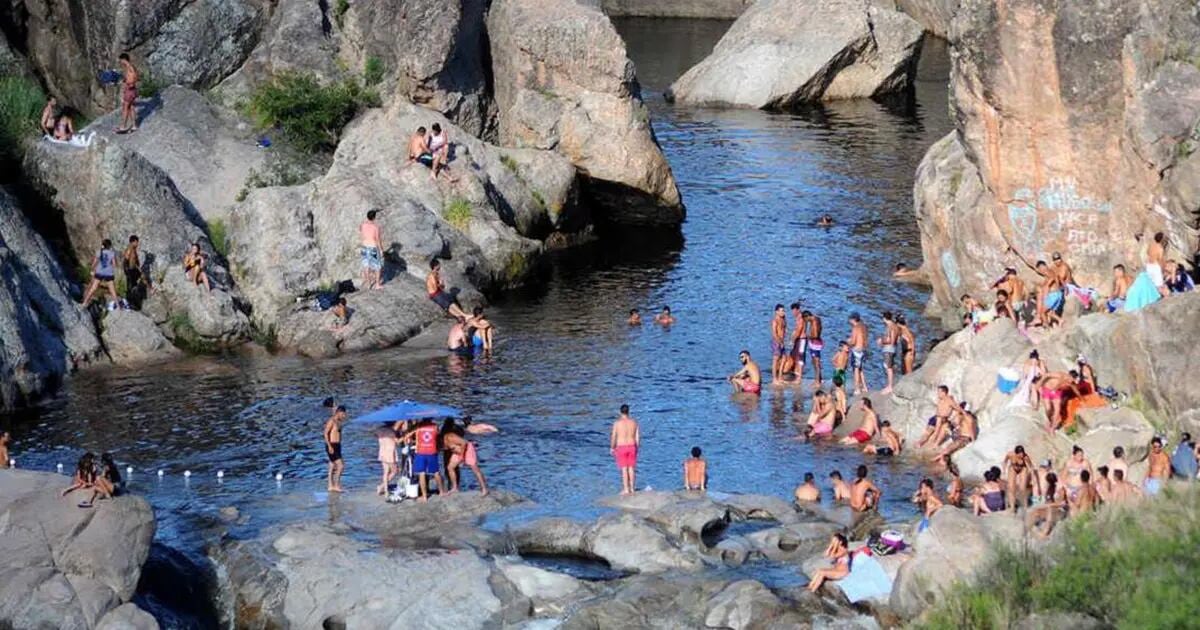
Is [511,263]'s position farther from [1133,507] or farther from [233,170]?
[1133,507]

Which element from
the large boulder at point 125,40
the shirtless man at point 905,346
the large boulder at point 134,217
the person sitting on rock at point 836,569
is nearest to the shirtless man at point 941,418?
the shirtless man at point 905,346

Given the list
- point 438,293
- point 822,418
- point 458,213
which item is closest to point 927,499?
point 822,418

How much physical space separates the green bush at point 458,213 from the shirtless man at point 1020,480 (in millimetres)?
19144

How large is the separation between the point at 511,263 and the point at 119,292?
9.60m

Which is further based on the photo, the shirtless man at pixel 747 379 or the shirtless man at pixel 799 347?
the shirtless man at pixel 799 347

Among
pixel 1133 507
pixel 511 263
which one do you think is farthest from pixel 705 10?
pixel 1133 507

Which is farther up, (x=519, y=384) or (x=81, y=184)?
(x=81, y=184)

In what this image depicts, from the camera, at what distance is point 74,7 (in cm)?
5269

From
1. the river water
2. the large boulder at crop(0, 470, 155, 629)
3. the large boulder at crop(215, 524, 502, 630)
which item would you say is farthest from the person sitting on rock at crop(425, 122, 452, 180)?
the large boulder at crop(0, 470, 155, 629)

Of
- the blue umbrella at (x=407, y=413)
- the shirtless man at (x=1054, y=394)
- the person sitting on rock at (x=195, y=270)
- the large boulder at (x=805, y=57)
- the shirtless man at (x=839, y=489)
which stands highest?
the large boulder at (x=805, y=57)

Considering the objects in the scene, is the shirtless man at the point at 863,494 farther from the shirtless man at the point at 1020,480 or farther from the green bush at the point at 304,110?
the green bush at the point at 304,110

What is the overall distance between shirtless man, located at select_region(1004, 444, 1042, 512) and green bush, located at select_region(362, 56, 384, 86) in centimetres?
2449

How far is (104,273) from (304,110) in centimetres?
923

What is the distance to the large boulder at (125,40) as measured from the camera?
171ft
